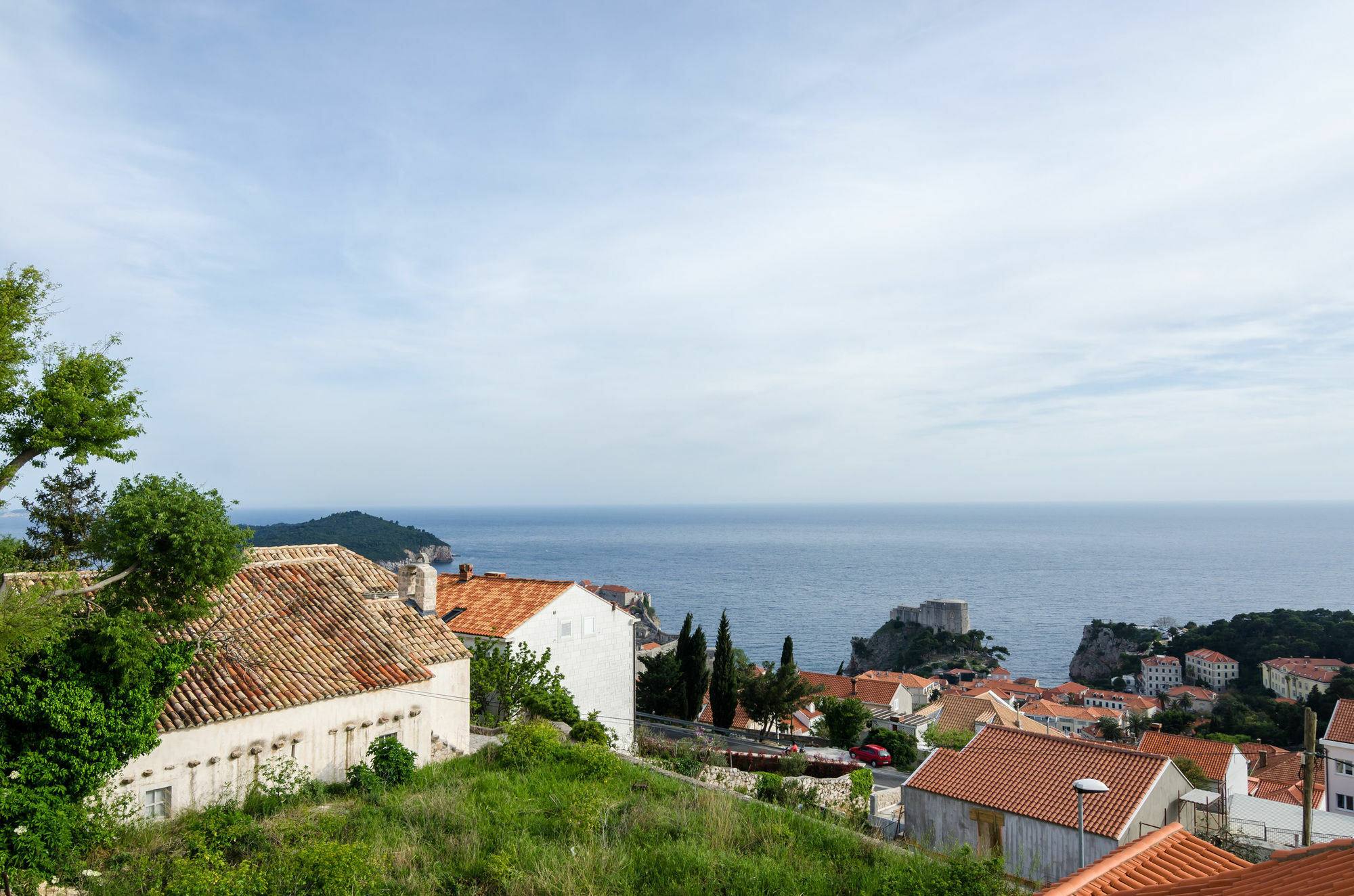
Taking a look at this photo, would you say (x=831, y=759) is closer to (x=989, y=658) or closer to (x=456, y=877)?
(x=456, y=877)

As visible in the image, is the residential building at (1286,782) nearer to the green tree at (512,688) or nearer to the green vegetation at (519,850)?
the green tree at (512,688)

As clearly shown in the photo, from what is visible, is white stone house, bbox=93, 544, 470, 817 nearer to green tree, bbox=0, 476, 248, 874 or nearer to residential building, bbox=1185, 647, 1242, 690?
green tree, bbox=0, 476, 248, 874

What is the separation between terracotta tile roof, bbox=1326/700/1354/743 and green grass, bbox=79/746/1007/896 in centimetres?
3491

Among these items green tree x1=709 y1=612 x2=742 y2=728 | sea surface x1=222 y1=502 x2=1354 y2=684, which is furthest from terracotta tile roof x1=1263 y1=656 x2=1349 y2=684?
green tree x1=709 y1=612 x2=742 y2=728

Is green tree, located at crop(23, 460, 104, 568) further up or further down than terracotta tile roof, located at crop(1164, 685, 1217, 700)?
further up

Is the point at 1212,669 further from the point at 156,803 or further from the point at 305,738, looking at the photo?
the point at 156,803

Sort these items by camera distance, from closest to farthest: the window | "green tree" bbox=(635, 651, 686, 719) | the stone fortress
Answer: the window, "green tree" bbox=(635, 651, 686, 719), the stone fortress

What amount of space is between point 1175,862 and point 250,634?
15.7m

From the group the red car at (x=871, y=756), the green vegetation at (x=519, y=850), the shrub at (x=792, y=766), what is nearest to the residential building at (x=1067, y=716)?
the red car at (x=871, y=756)

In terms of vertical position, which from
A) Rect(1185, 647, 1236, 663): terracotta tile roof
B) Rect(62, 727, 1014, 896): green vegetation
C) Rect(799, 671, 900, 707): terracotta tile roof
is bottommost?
Rect(1185, 647, 1236, 663): terracotta tile roof

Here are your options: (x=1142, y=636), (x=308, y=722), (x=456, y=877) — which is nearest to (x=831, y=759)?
(x=308, y=722)

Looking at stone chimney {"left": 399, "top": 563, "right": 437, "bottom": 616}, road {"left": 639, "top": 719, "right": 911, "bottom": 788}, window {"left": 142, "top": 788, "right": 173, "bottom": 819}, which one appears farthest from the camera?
road {"left": 639, "top": 719, "right": 911, "bottom": 788}

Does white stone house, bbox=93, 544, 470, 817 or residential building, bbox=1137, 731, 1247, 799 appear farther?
residential building, bbox=1137, 731, 1247, 799

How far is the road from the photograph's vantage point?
1171 inches
